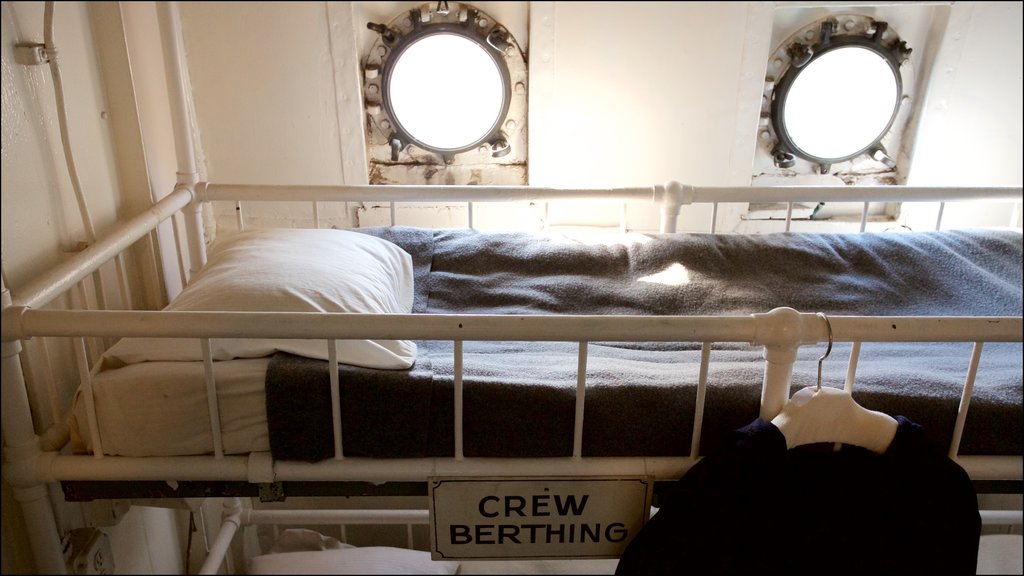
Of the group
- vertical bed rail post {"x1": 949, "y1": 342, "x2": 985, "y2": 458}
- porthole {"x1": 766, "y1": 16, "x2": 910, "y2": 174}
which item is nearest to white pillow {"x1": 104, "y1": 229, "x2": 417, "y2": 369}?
vertical bed rail post {"x1": 949, "y1": 342, "x2": 985, "y2": 458}

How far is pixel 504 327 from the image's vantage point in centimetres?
96

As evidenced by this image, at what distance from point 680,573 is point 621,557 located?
0.32 ft

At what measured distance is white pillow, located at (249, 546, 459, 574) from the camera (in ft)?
5.91

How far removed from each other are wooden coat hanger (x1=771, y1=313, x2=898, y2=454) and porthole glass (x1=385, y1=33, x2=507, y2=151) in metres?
1.43

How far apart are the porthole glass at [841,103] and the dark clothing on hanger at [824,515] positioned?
4.93 feet

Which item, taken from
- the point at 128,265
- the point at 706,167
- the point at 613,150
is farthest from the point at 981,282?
the point at 128,265

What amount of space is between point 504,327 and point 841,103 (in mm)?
1838

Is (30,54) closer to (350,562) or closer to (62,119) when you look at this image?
(62,119)

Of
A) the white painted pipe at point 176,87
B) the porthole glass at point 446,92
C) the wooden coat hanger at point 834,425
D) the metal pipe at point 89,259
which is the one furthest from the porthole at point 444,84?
the wooden coat hanger at point 834,425

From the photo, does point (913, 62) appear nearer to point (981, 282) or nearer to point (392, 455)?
point (981, 282)

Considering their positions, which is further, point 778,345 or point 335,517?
point 335,517

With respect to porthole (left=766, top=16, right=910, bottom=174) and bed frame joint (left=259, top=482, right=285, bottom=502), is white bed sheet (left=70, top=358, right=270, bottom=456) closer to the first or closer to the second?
bed frame joint (left=259, top=482, right=285, bottom=502)

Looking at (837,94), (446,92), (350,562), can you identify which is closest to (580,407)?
→ (350,562)

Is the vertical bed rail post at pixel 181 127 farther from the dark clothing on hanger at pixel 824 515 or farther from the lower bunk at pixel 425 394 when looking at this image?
the dark clothing on hanger at pixel 824 515
